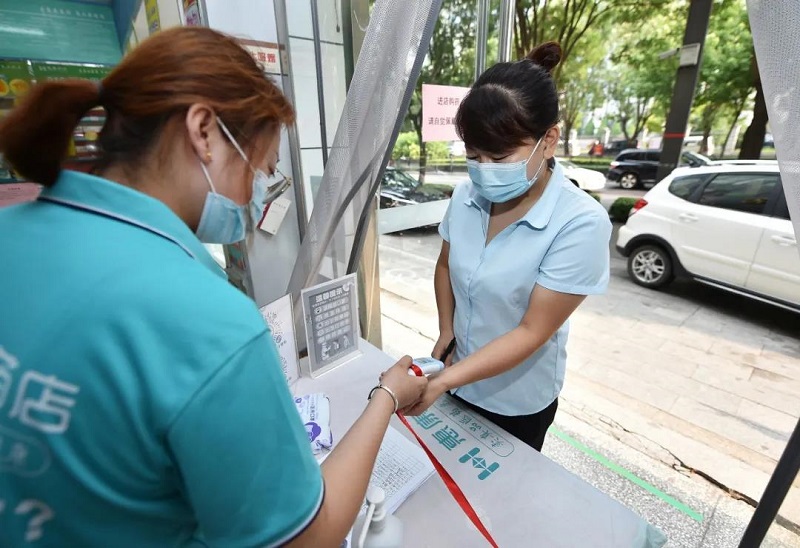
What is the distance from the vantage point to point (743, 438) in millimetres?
2309

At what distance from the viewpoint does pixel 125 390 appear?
1.27ft

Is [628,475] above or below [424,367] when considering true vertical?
below

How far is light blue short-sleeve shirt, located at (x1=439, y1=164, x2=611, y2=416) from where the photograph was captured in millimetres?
1012

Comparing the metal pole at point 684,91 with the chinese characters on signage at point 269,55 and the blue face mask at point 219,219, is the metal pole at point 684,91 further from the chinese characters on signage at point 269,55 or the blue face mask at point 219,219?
the blue face mask at point 219,219

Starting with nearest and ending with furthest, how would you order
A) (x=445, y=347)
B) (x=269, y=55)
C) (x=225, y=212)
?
(x=225, y=212)
(x=445, y=347)
(x=269, y=55)

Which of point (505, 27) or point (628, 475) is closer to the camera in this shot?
point (628, 475)

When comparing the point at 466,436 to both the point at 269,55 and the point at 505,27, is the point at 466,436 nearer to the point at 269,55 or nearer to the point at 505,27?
the point at 269,55

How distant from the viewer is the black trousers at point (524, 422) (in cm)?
126

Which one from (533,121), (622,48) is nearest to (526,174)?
(533,121)

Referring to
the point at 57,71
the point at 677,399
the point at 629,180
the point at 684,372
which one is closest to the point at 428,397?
the point at 57,71

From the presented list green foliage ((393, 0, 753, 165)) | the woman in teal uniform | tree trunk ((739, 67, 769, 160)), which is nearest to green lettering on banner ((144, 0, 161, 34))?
green foliage ((393, 0, 753, 165))

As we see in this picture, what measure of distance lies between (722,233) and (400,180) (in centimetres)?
305

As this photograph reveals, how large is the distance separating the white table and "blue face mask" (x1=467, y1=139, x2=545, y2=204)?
2.15 feet

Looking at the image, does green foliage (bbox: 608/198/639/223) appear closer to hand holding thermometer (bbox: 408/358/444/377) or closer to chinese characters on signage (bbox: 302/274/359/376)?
chinese characters on signage (bbox: 302/274/359/376)
